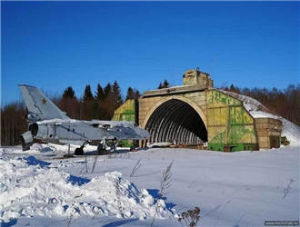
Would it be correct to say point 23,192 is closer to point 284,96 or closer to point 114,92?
point 114,92

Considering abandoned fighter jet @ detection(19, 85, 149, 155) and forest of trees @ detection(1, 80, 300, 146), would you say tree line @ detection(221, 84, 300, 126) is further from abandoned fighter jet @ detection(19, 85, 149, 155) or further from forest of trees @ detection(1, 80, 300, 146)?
abandoned fighter jet @ detection(19, 85, 149, 155)

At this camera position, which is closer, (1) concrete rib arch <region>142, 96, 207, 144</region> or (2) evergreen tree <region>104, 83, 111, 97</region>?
(1) concrete rib arch <region>142, 96, 207, 144</region>

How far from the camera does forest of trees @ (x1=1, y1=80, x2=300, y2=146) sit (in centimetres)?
5872

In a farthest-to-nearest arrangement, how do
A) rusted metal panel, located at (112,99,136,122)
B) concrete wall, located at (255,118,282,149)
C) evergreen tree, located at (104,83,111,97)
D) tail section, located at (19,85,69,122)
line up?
1. evergreen tree, located at (104,83,111,97)
2. rusted metal panel, located at (112,99,136,122)
3. concrete wall, located at (255,118,282,149)
4. tail section, located at (19,85,69,122)

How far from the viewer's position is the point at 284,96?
79.5 m

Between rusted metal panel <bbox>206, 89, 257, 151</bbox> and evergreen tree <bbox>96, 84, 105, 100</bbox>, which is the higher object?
evergreen tree <bbox>96, 84, 105, 100</bbox>

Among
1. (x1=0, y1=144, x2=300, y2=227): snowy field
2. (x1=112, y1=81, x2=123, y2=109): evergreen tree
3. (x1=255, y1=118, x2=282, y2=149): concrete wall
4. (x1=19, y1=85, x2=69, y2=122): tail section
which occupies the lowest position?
(x1=0, y1=144, x2=300, y2=227): snowy field

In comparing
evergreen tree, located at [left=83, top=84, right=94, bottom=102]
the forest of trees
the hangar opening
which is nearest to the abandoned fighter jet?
the hangar opening

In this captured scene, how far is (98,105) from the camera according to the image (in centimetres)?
6669

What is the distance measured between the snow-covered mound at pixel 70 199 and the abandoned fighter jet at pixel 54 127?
53.4 feet

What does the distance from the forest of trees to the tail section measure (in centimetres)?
3615

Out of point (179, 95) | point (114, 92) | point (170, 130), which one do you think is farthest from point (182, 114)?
point (114, 92)

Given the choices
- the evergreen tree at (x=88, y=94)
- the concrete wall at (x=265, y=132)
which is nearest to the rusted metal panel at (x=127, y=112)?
the concrete wall at (x=265, y=132)

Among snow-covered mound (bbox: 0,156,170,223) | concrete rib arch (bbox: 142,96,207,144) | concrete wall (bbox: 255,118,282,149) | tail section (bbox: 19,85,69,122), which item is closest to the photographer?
A: snow-covered mound (bbox: 0,156,170,223)
